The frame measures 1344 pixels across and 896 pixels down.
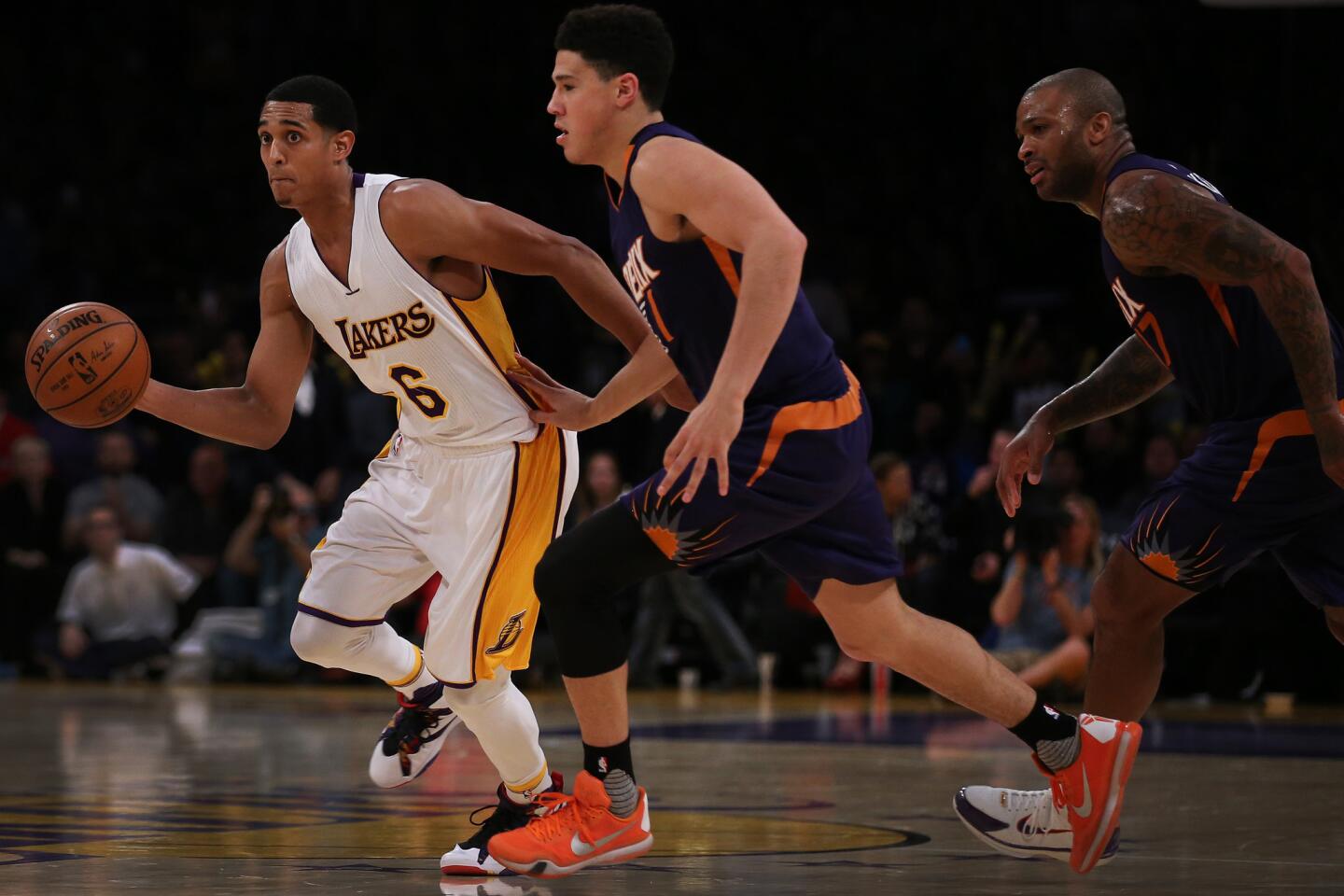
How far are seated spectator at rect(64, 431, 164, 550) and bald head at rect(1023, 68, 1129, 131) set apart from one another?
10677 mm

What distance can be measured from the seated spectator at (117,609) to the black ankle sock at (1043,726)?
993 centimetres

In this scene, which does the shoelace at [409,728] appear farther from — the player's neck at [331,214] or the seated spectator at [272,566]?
the seated spectator at [272,566]

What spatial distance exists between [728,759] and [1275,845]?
2.99 metres

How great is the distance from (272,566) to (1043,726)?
9450 mm

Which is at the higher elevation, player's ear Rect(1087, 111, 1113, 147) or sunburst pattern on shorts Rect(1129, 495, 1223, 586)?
→ player's ear Rect(1087, 111, 1113, 147)

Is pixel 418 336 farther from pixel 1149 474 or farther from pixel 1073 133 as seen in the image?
pixel 1149 474

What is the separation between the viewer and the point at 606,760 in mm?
4488

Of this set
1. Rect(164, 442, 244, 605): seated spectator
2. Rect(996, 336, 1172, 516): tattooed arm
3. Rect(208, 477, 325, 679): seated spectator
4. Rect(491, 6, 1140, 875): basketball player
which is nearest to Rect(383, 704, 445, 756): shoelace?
Rect(491, 6, 1140, 875): basketball player

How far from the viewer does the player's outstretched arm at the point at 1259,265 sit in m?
4.37

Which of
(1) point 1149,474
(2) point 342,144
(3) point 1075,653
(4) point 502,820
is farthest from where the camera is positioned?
(1) point 1149,474

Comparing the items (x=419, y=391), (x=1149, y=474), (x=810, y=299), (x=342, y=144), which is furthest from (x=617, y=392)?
(x=810, y=299)

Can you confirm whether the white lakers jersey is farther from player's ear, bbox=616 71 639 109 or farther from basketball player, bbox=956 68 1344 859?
basketball player, bbox=956 68 1344 859

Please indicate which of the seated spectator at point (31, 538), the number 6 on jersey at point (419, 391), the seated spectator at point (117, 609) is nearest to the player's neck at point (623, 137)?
the number 6 on jersey at point (419, 391)

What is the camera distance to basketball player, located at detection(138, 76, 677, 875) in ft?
16.5
